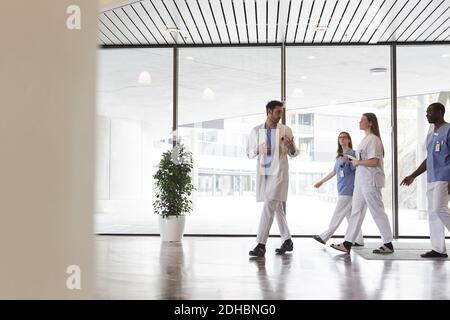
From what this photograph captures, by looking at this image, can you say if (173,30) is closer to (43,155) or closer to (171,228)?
(171,228)

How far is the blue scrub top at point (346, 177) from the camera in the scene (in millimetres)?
6188

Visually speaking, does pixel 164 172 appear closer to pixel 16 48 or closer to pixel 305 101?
pixel 305 101

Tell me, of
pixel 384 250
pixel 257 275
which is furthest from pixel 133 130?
pixel 257 275

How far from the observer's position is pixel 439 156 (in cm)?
512

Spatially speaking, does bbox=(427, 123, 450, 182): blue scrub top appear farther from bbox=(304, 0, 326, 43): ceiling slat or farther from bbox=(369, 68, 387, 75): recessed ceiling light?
bbox=(369, 68, 387, 75): recessed ceiling light

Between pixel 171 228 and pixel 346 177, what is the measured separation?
95.3 inches

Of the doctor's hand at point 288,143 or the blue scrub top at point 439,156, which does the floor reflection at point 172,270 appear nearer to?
the doctor's hand at point 288,143

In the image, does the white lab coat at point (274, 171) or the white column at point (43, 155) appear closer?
the white column at point (43, 155)

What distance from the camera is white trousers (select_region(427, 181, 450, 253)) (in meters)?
5.05

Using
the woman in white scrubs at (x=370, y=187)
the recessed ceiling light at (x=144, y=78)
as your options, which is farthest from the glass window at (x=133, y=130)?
the woman in white scrubs at (x=370, y=187)

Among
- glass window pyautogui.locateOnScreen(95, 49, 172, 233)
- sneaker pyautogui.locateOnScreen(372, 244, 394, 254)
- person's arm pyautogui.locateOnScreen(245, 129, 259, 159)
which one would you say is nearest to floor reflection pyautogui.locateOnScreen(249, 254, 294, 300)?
sneaker pyautogui.locateOnScreen(372, 244, 394, 254)

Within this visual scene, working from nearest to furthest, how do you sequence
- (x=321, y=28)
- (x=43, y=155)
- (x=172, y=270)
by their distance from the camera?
(x=43, y=155) → (x=172, y=270) → (x=321, y=28)

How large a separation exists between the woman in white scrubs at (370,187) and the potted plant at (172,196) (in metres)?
2.24

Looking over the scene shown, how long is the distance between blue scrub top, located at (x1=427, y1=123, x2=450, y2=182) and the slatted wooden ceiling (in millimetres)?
1889
